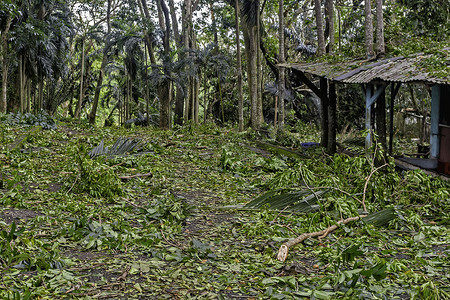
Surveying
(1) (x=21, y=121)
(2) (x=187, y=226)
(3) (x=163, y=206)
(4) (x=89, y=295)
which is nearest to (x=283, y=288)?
(4) (x=89, y=295)

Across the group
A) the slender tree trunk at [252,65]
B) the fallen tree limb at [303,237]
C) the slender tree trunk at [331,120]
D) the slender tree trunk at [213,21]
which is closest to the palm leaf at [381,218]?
the fallen tree limb at [303,237]

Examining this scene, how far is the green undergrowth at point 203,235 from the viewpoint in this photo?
3.82m

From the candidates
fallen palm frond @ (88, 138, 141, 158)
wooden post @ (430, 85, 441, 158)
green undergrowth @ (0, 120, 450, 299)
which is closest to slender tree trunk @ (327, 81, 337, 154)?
wooden post @ (430, 85, 441, 158)

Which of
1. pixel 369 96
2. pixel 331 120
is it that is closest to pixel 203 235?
pixel 369 96

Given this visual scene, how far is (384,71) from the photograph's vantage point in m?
8.36

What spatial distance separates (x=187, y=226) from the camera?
5809 millimetres

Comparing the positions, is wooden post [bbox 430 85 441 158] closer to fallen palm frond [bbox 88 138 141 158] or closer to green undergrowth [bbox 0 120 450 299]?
green undergrowth [bbox 0 120 450 299]

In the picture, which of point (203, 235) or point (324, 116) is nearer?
point (203, 235)

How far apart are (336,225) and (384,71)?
157 inches

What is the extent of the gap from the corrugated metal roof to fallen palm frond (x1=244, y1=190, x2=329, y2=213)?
245 centimetres

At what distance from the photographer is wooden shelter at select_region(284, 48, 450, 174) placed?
7.51 metres

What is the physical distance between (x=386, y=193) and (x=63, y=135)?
1060 centimetres

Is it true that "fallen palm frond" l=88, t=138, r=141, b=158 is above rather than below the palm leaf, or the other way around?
above

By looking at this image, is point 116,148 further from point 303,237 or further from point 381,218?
point 381,218
